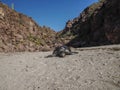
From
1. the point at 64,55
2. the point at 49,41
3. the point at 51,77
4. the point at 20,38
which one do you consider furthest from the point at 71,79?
the point at 49,41

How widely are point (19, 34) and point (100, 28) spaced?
2088cm

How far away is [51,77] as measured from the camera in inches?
418

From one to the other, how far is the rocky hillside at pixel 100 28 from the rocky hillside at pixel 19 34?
996 centimetres

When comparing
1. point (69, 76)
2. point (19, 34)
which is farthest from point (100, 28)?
point (69, 76)

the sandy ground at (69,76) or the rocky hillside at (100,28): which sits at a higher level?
the rocky hillside at (100,28)

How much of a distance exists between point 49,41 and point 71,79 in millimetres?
41932

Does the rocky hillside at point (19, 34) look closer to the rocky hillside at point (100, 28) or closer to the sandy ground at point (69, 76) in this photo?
the rocky hillside at point (100, 28)

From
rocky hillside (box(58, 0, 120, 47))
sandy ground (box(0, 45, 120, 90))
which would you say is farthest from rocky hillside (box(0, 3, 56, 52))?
sandy ground (box(0, 45, 120, 90))

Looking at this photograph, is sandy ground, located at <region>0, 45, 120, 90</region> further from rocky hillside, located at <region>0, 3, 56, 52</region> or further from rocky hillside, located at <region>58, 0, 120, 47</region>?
rocky hillside, located at <region>58, 0, 120, 47</region>

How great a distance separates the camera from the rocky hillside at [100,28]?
1634 inches

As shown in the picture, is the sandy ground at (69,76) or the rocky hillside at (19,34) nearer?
the sandy ground at (69,76)

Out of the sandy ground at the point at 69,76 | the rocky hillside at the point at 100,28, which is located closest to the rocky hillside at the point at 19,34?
the rocky hillside at the point at 100,28

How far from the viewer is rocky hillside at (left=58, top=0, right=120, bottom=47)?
41.5 metres

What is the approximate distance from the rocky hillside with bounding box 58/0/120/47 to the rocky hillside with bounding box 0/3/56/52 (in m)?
9.96
